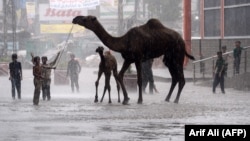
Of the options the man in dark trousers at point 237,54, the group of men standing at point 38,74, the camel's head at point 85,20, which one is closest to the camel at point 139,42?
the camel's head at point 85,20

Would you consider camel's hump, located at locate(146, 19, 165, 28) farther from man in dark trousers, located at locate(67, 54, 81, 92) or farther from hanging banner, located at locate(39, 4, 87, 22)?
hanging banner, located at locate(39, 4, 87, 22)

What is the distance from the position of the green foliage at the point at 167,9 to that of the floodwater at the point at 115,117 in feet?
168

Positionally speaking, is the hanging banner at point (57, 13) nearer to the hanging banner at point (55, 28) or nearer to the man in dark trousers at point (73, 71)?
the hanging banner at point (55, 28)

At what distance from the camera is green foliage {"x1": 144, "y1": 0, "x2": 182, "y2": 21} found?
265 feet

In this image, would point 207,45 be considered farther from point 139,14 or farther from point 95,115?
point 139,14

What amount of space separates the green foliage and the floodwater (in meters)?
51.2

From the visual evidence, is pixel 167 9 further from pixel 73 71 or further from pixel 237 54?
pixel 73 71

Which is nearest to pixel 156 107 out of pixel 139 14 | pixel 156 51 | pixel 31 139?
pixel 156 51

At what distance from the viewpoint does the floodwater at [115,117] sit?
16.2m

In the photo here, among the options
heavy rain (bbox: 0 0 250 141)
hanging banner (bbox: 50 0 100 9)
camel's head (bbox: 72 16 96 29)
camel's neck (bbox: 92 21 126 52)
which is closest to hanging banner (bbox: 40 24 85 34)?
hanging banner (bbox: 50 0 100 9)

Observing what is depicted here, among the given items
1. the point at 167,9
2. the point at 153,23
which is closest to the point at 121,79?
the point at 153,23

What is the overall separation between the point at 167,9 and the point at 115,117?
61415mm

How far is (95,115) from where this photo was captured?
20.7 m

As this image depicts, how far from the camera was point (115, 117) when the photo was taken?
20.1m
